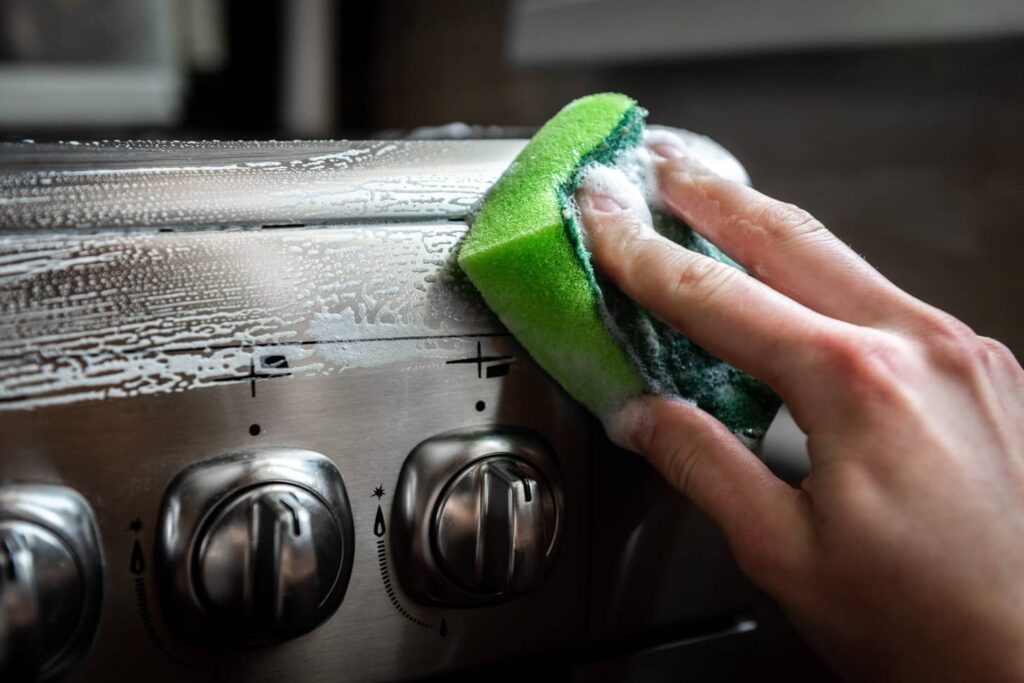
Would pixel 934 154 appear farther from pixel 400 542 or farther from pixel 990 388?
pixel 400 542

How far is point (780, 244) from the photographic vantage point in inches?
12.6

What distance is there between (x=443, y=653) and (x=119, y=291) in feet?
0.57

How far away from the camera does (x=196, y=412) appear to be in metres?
0.27

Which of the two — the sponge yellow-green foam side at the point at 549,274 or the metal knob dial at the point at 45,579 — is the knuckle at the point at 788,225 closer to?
the sponge yellow-green foam side at the point at 549,274

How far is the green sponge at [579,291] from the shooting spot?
30cm

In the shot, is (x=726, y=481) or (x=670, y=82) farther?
(x=670, y=82)

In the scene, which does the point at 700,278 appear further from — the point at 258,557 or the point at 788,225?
the point at 258,557

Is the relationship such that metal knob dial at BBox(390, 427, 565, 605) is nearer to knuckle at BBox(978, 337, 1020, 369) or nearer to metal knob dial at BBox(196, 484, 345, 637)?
metal knob dial at BBox(196, 484, 345, 637)

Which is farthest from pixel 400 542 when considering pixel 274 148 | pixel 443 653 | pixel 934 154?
pixel 934 154

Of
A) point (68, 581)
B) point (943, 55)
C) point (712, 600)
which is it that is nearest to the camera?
point (68, 581)

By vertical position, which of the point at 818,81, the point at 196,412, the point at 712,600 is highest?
the point at 818,81

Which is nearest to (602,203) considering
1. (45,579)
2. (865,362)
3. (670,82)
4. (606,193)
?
(606,193)

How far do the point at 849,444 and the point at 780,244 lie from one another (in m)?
0.08

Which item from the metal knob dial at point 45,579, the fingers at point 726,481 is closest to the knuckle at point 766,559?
the fingers at point 726,481
